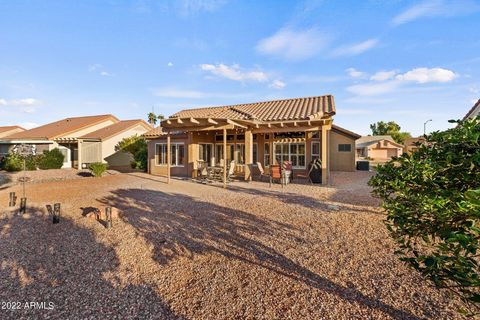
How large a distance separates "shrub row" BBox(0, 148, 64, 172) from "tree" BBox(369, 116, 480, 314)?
24846 mm

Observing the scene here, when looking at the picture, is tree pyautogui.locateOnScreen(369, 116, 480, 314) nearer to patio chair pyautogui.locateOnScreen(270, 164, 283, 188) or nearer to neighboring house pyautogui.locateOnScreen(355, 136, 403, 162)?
patio chair pyautogui.locateOnScreen(270, 164, 283, 188)

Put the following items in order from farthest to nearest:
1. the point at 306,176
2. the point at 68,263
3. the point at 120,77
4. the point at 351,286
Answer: the point at 120,77 < the point at 306,176 < the point at 68,263 < the point at 351,286

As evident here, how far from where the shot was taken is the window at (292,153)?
14472mm

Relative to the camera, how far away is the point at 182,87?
2122cm

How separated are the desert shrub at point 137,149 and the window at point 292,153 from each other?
37.4ft

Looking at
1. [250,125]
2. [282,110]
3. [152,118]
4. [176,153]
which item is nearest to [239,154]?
[250,125]

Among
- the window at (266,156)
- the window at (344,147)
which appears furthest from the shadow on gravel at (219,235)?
the window at (344,147)

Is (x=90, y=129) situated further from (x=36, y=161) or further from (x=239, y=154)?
(x=239, y=154)

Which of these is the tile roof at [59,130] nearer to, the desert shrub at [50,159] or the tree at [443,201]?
the desert shrub at [50,159]

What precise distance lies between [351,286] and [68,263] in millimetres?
4968

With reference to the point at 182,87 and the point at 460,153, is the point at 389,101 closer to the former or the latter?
the point at 182,87

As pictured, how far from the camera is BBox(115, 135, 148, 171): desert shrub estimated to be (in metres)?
20.0

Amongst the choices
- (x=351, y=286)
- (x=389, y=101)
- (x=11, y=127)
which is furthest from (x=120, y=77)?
(x=11, y=127)

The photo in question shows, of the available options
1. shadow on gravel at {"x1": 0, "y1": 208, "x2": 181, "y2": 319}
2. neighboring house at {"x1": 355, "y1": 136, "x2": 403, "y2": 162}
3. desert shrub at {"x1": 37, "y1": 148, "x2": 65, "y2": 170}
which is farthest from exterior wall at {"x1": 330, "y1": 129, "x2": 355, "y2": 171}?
neighboring house at {"x1": 355, "y1": 136, "x2": 403, "y2": 162}
